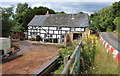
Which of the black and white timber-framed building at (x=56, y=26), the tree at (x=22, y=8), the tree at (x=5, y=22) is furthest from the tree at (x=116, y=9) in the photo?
the tree at (x=22, y=8)

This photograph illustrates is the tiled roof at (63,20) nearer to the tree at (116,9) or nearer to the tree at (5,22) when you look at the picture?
the tree at (5,22)

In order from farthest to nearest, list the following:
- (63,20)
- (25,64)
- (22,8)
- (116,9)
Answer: (22,8)
(116,9)
(63,20)
(25,64)

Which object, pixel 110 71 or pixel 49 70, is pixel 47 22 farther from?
pixel 110 71

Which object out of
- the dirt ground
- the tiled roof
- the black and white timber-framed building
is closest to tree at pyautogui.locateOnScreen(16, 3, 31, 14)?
the tiled roof

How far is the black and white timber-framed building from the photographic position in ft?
73.2

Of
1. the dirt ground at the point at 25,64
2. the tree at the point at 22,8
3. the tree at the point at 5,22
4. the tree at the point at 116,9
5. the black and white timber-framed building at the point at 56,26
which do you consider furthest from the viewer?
the tree at the point at 22,8

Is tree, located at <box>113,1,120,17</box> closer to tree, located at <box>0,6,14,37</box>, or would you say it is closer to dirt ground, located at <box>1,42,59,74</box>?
tree, located at <box>0,6,14,37</box>

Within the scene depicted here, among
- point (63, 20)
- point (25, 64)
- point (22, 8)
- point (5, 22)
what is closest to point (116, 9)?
point (63, 20)

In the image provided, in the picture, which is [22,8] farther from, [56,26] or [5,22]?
[5,22]

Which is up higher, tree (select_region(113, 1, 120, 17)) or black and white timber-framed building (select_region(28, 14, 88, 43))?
tree (select_region(113, 1, 120, 17))

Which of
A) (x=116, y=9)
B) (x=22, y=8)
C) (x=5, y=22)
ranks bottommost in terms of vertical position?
(x=5, y=22)

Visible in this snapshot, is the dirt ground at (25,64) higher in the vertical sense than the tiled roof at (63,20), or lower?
lower

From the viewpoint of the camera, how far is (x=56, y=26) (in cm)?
2341

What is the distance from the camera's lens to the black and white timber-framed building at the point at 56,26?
73.2 feet
